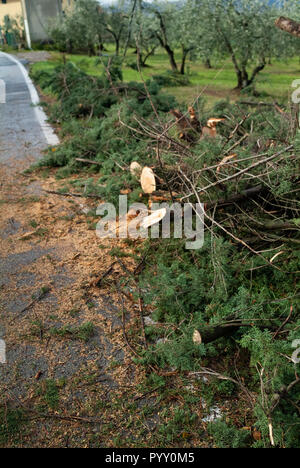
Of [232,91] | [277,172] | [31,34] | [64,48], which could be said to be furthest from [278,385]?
[31,34]

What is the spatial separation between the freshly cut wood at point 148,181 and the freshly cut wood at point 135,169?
0.84 ft

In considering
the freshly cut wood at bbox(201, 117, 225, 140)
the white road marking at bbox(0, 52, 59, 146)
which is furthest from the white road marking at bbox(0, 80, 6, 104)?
the freshly cut wood at bbox(201, 117, 225, 140)

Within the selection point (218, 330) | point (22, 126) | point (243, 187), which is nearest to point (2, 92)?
point (22, 126)

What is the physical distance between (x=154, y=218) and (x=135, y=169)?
1187mm

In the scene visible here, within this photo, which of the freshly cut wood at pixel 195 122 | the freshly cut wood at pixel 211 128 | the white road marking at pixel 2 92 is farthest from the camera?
the white road marking at pixel 2 92

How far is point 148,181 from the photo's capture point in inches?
218

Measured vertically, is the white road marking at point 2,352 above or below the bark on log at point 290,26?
below

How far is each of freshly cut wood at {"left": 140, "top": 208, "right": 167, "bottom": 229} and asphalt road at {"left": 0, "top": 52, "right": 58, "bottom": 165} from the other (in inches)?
152

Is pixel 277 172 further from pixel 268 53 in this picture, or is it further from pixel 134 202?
pixel 268 53

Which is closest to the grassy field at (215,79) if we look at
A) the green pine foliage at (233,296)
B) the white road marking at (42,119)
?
the white road marking at (42,119)

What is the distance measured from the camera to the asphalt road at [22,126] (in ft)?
28.2

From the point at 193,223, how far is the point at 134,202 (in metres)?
1.17

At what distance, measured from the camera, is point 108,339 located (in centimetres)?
366

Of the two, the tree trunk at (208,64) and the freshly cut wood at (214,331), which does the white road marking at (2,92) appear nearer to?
the tree trunk at (208,64)
